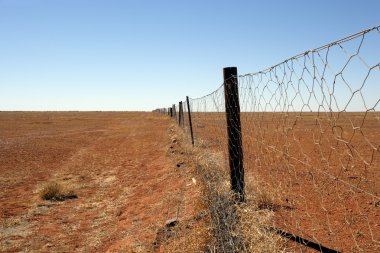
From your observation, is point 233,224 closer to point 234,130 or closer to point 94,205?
point 234,130

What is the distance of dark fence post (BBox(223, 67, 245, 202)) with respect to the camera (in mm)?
4719

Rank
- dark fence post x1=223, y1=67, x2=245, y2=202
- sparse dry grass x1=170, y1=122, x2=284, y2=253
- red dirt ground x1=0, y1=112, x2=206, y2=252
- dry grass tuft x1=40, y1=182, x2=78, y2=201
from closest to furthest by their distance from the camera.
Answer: sparse dry grass x1=170, y1=122, x2=284, y2=253 → dark fence post x1=223, y1=67, x2=245, y2=202 → red dirt ground x1=0, y1=112, x2=206, y2=252 → dry grass tuft x1=40, y1=182, x2=78, y2=201

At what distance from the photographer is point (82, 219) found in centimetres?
628

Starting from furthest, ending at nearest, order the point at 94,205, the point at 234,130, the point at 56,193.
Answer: the point at 56,193 < the point at 94,205 < the point at 234,130

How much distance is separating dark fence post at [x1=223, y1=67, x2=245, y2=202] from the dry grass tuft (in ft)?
13.8

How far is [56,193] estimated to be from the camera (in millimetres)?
7699

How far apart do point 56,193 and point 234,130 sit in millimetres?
4563

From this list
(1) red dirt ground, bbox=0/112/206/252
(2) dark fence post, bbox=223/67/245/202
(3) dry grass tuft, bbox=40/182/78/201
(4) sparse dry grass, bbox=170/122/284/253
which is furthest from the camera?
(3) dry grass tuft, bbox=40/182/78/201

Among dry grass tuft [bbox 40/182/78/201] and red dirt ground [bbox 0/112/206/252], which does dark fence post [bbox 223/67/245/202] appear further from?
dry grass tuft [bbox 40/182/78/201]

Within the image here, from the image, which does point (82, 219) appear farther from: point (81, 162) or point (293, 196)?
point (81, 162)

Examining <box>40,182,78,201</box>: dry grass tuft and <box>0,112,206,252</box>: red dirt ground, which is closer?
<box>0,112,206,252</box>: red dirt ground

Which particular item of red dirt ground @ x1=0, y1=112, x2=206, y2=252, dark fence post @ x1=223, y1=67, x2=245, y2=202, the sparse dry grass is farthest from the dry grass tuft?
dark fence post @ x1=223, y1=67, x2=245, y2=202

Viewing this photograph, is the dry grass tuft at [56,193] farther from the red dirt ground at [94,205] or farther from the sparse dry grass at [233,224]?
the sparse dry grass at [233,224]

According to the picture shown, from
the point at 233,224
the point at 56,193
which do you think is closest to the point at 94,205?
the point at 56,193
